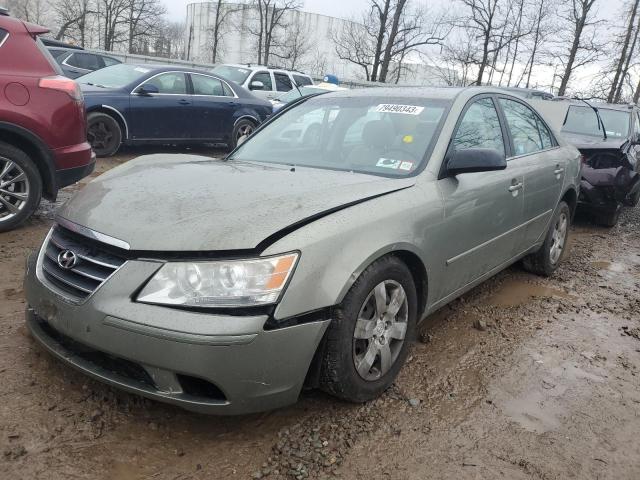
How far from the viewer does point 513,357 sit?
323 cm

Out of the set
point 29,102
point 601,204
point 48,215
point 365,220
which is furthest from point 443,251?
point 601,204

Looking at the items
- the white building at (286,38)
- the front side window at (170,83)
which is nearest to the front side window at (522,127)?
the front side window at (170,83)

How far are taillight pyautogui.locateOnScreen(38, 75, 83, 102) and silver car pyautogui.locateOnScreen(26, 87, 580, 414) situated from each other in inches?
69.7

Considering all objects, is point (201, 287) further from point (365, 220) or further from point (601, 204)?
point (601, 204)

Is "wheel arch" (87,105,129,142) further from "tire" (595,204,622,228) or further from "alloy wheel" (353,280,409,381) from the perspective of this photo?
"tire" (595,204,622,228)

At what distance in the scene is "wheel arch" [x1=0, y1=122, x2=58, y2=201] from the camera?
14.2ft

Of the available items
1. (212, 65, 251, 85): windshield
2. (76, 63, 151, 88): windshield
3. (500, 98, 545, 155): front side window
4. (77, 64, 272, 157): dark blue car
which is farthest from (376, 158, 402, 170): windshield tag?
(212, 65, 251, 85): windshield

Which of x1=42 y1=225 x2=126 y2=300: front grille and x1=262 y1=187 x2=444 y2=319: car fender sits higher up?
x1=262 y1=187 x2=444 y2=319: car fender

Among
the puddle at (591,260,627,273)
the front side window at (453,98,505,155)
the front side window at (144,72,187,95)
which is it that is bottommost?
the puddle at (591,260,627,273)

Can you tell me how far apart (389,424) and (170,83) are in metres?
7.99

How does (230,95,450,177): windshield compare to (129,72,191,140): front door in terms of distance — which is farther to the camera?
(129,72,191,140): front door

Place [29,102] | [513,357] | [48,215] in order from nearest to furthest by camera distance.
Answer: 1. [513,357]
2. [29,102]
3. [48,215]

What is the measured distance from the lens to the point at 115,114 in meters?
8.15

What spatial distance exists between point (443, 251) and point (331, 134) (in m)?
1.07
